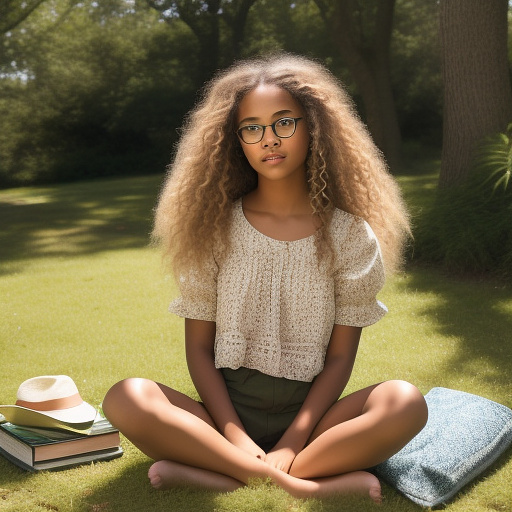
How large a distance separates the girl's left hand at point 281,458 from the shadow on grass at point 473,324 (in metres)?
1.29

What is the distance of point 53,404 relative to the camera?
2832mm

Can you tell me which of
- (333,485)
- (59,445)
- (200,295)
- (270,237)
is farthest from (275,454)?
(59,445)

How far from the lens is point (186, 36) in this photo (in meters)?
14.9

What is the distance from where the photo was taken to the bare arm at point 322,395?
8.09ft

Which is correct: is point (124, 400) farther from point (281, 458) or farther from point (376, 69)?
point (376, 69)

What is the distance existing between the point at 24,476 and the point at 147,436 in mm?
564

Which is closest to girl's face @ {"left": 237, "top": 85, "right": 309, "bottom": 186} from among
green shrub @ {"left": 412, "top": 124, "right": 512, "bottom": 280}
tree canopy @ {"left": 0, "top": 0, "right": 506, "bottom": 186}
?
green shrub @ {"left": 412, "top": 124, "right": 512, "bottom": 280}

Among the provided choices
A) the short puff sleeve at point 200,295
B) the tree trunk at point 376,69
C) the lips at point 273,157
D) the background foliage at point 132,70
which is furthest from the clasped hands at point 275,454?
the background foliage at point 132,70

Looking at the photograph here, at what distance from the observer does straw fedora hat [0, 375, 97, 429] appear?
2773 mm

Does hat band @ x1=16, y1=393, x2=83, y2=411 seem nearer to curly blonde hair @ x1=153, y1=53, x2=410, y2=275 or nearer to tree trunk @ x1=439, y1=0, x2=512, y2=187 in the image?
curly blonde hair @ x1=153, y1=53, x2=410, y2=275

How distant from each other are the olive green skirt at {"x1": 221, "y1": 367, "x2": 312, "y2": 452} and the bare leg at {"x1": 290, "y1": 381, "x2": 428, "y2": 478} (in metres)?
0.20

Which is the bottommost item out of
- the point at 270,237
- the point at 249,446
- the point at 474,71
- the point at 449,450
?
the point at 449,450

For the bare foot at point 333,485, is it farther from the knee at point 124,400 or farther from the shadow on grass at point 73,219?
the shadow on grass at point 73,219

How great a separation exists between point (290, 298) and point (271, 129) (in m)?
0.54
